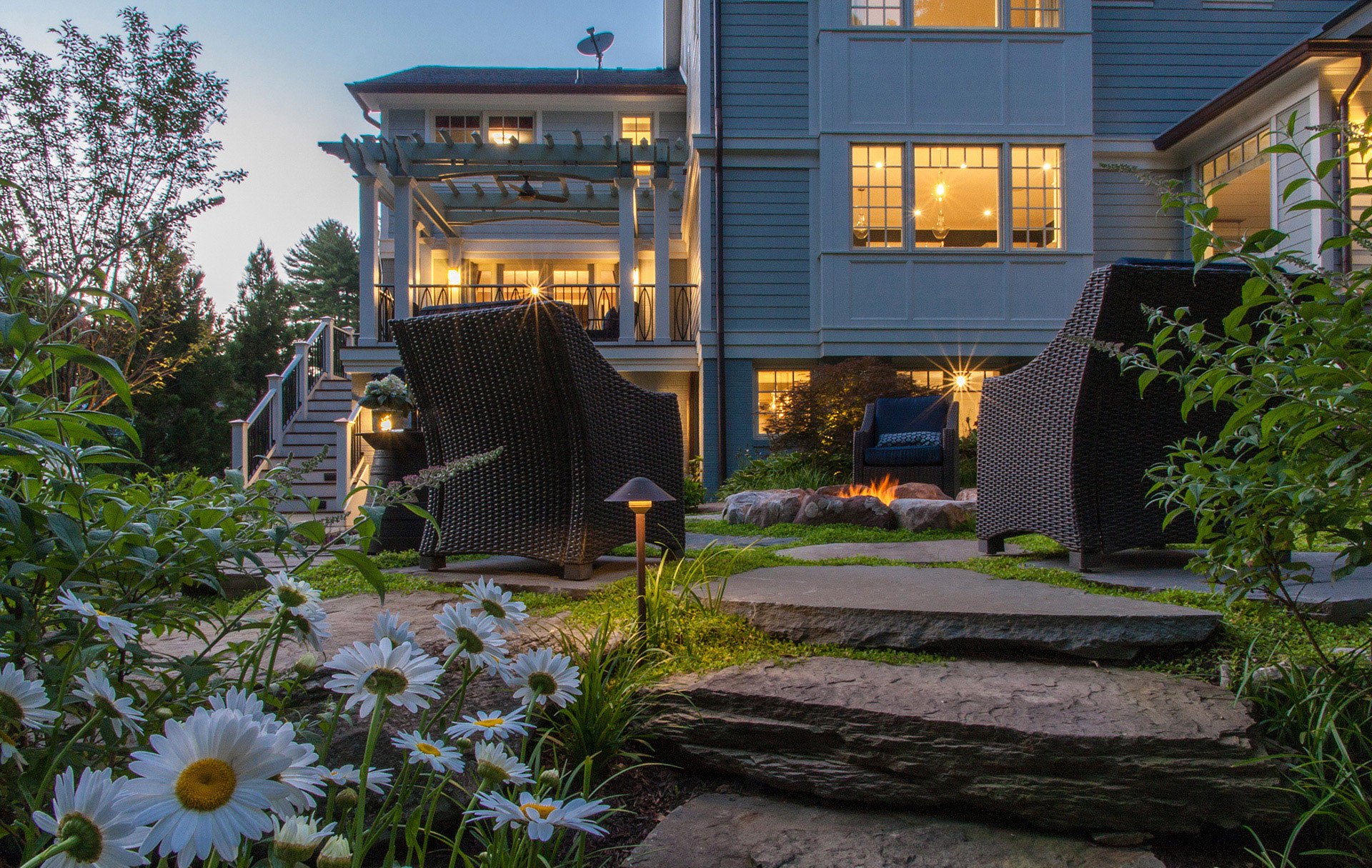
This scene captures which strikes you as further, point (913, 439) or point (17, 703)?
point (913, 439)

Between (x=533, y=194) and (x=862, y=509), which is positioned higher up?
(x=533, y=194)

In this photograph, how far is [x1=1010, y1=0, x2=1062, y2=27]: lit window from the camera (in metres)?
9.32

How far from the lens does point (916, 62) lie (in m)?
9.13

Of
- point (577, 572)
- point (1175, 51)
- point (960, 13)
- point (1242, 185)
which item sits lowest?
point (577, 572)

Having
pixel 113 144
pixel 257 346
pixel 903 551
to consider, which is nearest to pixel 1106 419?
pixel 903 551

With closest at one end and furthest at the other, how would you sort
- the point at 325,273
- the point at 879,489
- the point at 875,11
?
the point at 879,489, the point at 875,11, the point at 325,273

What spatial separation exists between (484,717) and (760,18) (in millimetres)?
10185

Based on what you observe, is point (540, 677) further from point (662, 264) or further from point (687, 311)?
point (687, 311)

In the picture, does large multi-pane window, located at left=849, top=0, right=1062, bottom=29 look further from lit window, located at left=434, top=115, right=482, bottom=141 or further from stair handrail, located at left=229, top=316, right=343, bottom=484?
stair handrail, located at left=229, top=316, right=343, bottom=484

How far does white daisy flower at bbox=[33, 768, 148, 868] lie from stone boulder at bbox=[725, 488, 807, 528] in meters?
5.29

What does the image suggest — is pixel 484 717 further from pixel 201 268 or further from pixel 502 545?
pixel 201 268

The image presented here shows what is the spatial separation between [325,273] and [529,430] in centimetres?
3455

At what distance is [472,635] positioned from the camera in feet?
2.62

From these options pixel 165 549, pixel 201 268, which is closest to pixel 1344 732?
pixel 165 549
